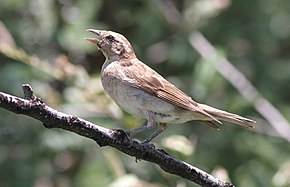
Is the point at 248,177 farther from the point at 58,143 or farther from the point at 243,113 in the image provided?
the point at 58,143

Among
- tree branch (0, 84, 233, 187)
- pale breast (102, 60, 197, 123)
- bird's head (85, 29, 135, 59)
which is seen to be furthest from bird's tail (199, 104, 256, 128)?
tree branch (0, 84, 233, 187)

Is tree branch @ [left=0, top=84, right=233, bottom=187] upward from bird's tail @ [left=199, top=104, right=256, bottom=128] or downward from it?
downward

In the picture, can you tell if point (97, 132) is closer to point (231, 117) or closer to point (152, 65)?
point (231, 117)

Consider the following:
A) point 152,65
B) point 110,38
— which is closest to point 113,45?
point 110,38

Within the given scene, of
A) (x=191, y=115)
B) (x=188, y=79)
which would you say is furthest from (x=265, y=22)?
(x=191, y=115)

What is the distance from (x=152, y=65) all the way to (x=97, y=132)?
4.10m

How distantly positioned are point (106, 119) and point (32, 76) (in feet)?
2.24

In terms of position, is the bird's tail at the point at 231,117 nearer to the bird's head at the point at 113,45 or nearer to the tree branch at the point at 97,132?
the bird's head at the point at 113,45

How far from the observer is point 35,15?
21.6 ft

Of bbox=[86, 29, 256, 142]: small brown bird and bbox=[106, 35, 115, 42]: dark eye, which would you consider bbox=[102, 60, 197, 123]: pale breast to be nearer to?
bbox=[86, 29, 256, 142]: small brown bird

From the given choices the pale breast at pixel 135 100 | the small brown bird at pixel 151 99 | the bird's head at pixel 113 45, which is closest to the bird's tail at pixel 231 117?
the small brown bird at pixel 151 99

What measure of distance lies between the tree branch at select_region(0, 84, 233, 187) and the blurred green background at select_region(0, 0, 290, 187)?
68.0 inches

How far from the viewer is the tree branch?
9.87ft

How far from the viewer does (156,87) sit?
4594mm
